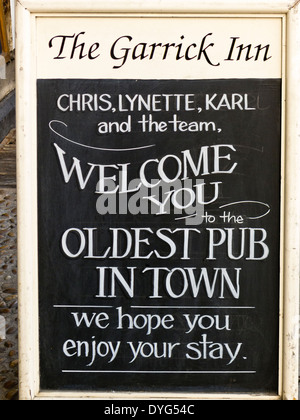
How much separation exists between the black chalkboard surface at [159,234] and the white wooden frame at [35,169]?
4 cm

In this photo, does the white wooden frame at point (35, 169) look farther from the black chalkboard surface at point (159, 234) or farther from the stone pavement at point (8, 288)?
the stone pavement at point (8, 288)

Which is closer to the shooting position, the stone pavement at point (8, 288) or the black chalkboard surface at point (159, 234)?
the black chalkboard surface at point (159, 234)

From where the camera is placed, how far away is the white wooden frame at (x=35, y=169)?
230 cm

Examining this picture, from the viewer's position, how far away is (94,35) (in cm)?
233

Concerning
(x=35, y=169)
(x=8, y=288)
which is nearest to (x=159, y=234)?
(x=35, y=169)

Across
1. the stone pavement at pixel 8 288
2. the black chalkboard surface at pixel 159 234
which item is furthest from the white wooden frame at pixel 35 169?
the stone pavement at pixel 8 288

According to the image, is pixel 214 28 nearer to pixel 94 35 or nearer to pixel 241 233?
pixel 94 35

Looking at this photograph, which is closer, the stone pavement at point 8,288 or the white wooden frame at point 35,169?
the white wooden frame at point 35,169

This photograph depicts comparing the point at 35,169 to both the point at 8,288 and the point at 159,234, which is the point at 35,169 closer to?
the point at 159,234

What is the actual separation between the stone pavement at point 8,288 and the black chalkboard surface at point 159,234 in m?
0.78

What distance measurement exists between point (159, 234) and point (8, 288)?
87.5 inches

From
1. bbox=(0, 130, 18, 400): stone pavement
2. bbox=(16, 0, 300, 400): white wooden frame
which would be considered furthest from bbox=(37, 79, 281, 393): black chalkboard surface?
bbox=(0, 130, 18, 400): stone pavement

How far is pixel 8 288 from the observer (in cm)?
429
